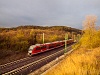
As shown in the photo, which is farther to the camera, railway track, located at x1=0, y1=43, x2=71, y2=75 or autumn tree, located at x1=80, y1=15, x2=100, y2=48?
autumn tree, located at x1=80, y1=15, x2=100, y2=48

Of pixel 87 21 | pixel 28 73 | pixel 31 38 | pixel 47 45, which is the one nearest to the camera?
pixel 28 73

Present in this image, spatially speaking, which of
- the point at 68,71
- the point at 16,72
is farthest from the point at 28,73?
the point at 68,71

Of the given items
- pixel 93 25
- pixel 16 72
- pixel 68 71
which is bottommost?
pixel 16 72

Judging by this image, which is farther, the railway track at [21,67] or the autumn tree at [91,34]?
the autumn tree at [91,34]

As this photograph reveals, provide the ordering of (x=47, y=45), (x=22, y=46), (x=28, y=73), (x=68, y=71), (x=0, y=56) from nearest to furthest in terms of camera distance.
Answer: (x=68, y=71), (x=28, y=73), (x=0, y=56), (x=22, y=46), (x=47, y=45)

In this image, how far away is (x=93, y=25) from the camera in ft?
123

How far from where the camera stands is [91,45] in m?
37.7

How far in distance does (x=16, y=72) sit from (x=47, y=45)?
79.9ft

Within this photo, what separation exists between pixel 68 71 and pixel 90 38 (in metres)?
30.0

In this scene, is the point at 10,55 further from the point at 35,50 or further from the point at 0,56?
the point at 35,50

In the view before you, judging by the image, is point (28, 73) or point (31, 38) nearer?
point (28, 73)

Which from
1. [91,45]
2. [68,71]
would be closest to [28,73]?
[68,71]

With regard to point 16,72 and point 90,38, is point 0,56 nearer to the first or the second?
point 16,72

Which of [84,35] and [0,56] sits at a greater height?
[84,35]
